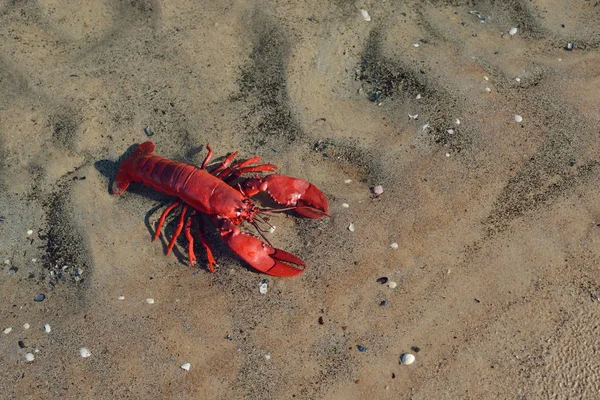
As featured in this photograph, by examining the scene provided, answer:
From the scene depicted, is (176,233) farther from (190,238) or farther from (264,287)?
(264,287)

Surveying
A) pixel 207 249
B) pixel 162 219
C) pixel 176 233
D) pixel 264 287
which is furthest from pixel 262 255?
pixel 162 219

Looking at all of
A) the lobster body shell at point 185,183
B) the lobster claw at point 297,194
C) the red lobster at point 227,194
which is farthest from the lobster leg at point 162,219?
the lobster claw at point 297,194

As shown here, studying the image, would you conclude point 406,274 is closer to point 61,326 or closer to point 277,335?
point 277,335

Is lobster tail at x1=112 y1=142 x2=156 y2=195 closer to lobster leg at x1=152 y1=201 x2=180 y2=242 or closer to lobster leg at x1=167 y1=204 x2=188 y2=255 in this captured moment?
lobster leg at x1=152 y1=201 x2=180 y2=242

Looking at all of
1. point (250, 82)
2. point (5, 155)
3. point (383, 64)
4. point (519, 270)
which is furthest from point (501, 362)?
point (5, 155)

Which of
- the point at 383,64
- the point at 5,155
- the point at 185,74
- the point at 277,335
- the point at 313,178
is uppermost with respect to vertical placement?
the point at 383,64

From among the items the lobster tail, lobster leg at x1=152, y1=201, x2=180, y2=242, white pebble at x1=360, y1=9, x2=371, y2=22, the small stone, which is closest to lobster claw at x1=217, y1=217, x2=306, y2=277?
the small stone

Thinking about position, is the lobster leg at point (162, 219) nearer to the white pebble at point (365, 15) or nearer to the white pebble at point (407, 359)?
the white pebble at point (407, 359)
